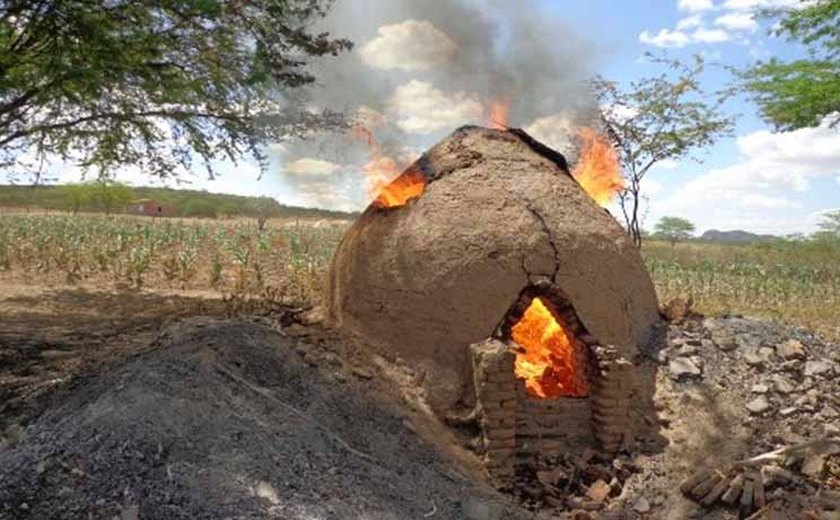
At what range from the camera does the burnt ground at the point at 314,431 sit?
391 centimetres

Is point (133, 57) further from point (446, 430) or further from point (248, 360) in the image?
point (446, 430)

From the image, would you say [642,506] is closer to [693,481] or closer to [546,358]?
[693,481]

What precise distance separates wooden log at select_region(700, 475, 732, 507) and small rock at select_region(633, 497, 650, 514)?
0.43 metres

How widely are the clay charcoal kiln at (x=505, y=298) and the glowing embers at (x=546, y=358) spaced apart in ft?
0.05

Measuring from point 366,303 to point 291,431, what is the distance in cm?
230

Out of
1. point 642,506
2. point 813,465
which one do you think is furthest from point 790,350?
point 642,506

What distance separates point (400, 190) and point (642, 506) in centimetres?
407

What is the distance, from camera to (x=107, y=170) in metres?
12.9

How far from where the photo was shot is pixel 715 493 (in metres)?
5.37

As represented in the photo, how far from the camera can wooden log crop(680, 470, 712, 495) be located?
5535 millimetres

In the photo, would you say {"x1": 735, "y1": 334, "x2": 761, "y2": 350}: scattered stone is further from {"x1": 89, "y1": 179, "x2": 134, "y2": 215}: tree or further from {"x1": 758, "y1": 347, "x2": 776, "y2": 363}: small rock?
{"x1": 89, "y1": 179, "x2": 134, "y2": 215}: tree

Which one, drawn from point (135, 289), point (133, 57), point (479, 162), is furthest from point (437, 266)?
point (135, 289)

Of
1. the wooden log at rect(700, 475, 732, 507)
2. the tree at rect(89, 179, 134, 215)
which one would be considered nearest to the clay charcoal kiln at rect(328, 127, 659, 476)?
the wooden log at rect(700, 475, 732, 507)

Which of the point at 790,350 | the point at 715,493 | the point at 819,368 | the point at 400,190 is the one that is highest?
the point at 400,190
